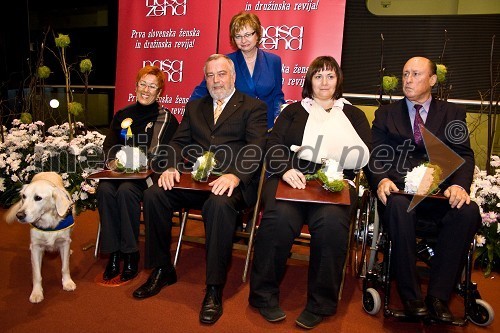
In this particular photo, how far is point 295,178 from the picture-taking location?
2.42 metres

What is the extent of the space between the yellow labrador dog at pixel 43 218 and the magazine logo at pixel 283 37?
2.74 m

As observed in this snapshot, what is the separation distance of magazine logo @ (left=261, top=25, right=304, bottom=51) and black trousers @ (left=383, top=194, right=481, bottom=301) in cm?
248

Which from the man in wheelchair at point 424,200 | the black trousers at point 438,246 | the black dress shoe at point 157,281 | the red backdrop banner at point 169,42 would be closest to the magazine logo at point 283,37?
the red backdrop banner at point 169,42

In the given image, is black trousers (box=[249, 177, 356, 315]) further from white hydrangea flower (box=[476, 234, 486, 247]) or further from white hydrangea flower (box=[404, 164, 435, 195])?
white hydrangea flower (box=[476, 234, 486, 247])

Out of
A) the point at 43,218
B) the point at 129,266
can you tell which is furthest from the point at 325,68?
the point at 43,218

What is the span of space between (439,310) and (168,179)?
1789 millimetres

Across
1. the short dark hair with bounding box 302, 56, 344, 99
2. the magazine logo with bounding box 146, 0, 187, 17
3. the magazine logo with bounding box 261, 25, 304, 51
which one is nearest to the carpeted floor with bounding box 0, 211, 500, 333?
the short dark hair with bounding box 302, 56, 344, 99

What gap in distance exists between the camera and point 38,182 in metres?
2.38

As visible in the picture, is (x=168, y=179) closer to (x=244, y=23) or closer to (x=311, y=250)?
(x=311, y=250)

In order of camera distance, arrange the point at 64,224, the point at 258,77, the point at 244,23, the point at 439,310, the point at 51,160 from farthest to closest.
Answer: the point at 51,160, the point at 258,77, the point at 244,23, the point at 64,224, the point at 439,310

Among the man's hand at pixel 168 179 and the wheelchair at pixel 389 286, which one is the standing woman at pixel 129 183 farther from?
the wheelchair at pixel 389 286

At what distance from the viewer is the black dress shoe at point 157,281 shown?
2.50 metres

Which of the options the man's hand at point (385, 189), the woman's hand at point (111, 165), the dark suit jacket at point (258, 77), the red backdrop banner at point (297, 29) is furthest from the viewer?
the red backdrop banner at point (297, 29)

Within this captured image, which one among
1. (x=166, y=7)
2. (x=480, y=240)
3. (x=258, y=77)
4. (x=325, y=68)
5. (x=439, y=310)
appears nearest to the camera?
(x=439, y=310)
